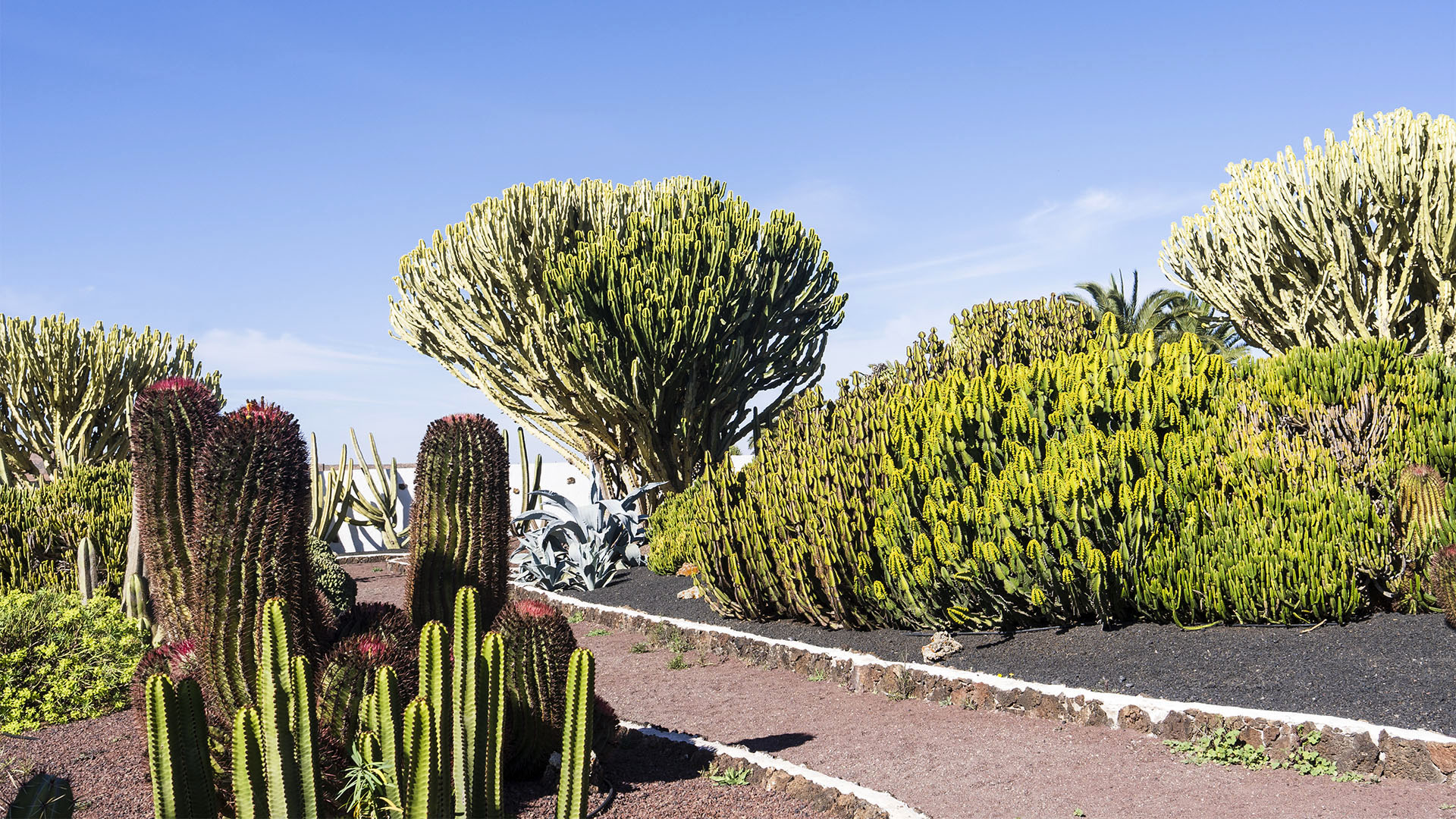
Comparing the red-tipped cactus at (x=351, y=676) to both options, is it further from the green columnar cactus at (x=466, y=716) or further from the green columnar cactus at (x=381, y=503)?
the green columnar cactus at (x=381, y=503)

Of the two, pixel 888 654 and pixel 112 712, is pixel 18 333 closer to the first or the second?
pixel 112 712

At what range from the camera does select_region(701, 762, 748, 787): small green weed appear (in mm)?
4172

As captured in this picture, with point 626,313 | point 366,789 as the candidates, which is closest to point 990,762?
point 366,789

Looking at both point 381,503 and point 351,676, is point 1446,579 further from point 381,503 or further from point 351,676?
point 381,503

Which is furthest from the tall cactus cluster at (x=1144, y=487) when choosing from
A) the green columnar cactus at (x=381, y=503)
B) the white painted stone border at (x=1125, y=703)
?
the green columnar cactus at (x=381, y=503)

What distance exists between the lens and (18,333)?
17797 millimetres

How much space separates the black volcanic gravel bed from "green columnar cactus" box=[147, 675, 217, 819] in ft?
14.8

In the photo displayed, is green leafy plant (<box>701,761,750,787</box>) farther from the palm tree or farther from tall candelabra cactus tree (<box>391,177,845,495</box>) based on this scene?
the palm tree

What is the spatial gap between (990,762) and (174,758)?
11.6ft

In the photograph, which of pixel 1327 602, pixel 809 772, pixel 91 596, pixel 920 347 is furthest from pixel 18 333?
pixel 1327 602

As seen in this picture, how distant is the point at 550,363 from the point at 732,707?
10.5 metres

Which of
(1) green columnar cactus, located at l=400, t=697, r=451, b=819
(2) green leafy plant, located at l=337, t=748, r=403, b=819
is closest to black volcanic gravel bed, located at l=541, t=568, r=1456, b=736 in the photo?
(2) green leafy plant, located at l=337, t=748, r=403, b=819

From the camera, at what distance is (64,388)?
18.2m

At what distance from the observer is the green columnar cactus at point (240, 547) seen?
3.61 meters
